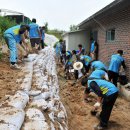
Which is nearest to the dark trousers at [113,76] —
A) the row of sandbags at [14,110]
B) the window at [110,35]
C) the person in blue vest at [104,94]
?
the window at [110,35]

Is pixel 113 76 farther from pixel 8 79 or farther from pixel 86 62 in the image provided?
pixel 8 79

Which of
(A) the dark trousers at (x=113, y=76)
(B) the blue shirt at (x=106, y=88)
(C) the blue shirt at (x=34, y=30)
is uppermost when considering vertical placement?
(C) the blue shirt at (x=34, y=30)

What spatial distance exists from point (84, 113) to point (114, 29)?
5.12 meters

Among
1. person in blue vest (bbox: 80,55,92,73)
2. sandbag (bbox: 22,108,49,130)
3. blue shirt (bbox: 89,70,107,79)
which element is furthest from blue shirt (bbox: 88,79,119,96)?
person in blue vest (bbox: 80,55,92,73)

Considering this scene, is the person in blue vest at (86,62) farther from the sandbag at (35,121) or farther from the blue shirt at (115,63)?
the sandbag at (35,121)

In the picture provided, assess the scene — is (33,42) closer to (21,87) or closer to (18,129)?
(21,87)

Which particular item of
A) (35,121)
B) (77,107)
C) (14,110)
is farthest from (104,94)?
(14,110)

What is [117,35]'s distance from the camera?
10.8 metres

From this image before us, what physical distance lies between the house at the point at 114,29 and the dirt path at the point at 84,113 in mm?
1833

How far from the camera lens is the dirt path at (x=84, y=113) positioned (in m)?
6.34

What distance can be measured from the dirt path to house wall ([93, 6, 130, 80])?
183 centimetres

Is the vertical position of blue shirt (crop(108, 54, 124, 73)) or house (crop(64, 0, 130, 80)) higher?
house (crop(64, 0, 130, 80))

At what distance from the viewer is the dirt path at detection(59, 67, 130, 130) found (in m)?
6.34

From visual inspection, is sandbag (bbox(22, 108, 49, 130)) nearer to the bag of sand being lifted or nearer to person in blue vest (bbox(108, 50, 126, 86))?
the bag of sand being lifted
